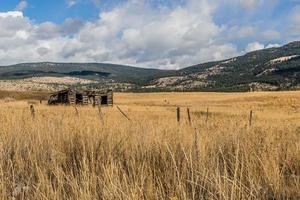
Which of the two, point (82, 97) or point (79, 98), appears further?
point (79, 98)

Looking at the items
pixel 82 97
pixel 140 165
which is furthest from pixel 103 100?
pixel 140 165

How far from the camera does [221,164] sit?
6.69 m

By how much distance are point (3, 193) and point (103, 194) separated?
3.14 ft

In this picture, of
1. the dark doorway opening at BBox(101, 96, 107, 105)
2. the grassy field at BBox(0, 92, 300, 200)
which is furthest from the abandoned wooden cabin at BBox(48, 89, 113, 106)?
the grassy field at BBox(0, 92, 300, 200)

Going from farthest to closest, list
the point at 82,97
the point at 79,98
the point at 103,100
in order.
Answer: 1. the point at 103,100
2. the point at 79,98
3. the point at 82,97

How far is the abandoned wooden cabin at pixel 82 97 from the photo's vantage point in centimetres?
6606

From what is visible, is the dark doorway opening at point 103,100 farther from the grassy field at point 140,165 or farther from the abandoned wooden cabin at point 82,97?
the grassy field at point 140,165

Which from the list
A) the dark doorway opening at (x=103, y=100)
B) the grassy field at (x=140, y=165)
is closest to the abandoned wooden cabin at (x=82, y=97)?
the dark doorway opening at (x=103, y=100)

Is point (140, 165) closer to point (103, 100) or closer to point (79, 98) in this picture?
point (79, 98)

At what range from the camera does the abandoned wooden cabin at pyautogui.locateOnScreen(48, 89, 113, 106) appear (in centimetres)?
6606

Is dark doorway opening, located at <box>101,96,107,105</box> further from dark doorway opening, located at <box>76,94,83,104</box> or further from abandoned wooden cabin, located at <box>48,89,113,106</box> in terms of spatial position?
dark doorway opening, located at <box>76,94,83,104</box>

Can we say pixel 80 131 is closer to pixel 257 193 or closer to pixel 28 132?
pixel 28 132

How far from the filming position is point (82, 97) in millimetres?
66062

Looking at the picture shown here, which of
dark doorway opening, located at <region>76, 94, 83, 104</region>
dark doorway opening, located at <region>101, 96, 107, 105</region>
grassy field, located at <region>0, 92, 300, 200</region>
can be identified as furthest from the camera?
dark doorway opening, located at <region>101, 96, 107, 105</region>
